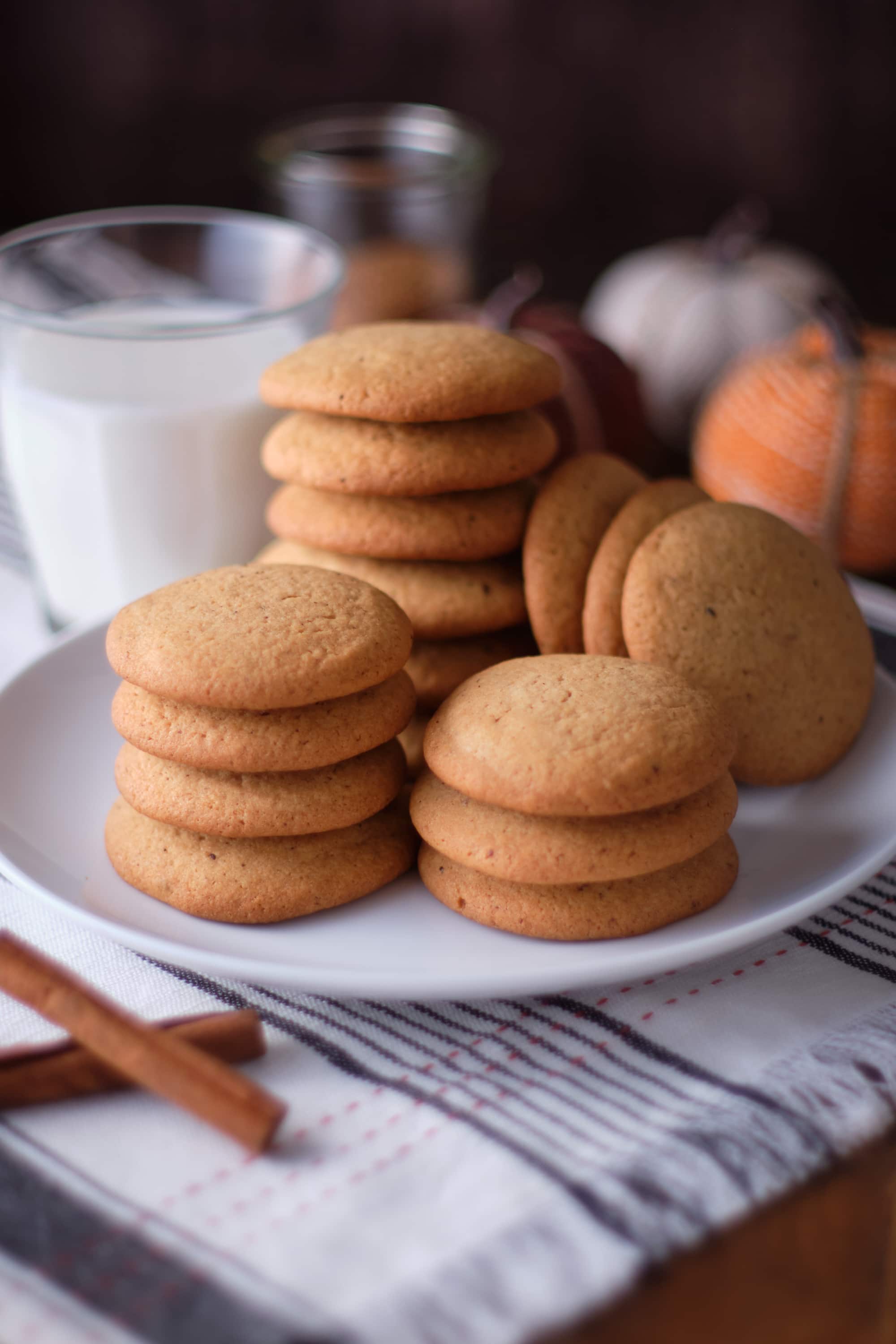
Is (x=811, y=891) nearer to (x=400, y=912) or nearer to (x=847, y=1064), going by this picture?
(x=847, y=1064)

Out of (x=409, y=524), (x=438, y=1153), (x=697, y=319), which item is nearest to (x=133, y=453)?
(x=409, y=524)

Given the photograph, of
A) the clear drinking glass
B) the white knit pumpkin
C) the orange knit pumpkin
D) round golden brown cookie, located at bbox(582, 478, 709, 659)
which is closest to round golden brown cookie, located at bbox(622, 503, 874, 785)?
round golden brown cookie, located at bbox(582, 478, 709, 659)

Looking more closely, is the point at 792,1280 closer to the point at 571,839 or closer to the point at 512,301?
the point at 571,839

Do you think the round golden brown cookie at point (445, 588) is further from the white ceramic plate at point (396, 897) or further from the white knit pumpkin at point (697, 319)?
the white knit pumpkin at point (697, 319)

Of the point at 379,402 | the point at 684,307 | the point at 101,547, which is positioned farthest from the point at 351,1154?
the point at 684,307

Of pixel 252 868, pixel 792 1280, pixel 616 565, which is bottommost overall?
pixel 792 1280

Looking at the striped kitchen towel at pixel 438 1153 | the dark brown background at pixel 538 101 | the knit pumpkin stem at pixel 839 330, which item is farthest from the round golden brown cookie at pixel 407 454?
the dark brown background at pixel 538 101
